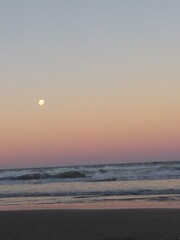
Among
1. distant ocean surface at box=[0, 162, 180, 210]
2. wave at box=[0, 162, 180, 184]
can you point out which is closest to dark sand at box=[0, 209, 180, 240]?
distant ocean surface at box=[0, 162, 180, 210]

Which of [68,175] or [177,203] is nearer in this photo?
[177,203]

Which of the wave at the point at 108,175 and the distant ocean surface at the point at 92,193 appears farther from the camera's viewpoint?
the wave at the point at 108,175

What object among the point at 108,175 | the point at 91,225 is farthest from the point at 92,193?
the point at 108,175

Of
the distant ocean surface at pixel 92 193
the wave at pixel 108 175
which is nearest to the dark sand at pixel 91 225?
the distant ocean surface at pixel 92 193

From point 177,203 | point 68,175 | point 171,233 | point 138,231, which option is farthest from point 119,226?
point 68,175

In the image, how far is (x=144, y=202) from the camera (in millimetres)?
19938

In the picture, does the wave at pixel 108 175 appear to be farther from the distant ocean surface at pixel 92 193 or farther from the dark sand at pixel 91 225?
the dark sand at pixel 91 225

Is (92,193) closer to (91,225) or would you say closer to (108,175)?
(91,225)

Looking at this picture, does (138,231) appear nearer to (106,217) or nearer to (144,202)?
(106,217)

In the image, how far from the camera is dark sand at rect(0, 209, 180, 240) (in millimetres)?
11117

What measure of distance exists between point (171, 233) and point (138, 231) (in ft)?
2.79

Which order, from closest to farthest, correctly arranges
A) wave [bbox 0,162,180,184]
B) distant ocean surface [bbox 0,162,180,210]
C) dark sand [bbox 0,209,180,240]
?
dark sand [bbox 0,209,180,240], distant ocean surface [bbox 0,162,180,210], wave [bbox 0,162,180,184]

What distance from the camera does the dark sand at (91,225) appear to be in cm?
1112

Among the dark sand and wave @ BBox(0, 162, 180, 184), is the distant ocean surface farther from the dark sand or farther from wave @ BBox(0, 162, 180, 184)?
the dark sand
